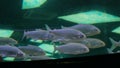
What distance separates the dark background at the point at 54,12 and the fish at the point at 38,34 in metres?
0.03

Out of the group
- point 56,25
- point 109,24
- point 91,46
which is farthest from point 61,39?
point 109,24

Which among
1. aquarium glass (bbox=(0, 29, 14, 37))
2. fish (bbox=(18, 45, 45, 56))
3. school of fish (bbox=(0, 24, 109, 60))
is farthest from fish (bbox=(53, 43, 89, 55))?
aquarium glass (bbox=(0, 29, 14, 37))

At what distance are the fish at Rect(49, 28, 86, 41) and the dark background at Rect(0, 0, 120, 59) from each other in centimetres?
4

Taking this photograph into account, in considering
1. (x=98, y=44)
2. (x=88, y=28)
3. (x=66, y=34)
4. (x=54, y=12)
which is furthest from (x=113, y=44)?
(x=54, y=12)

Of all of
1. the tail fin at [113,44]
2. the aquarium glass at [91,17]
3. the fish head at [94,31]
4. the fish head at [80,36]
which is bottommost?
the tail fin at [113,44]

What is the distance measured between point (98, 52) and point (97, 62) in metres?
0.15

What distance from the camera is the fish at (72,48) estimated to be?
1.93 m

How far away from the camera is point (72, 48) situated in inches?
77.5

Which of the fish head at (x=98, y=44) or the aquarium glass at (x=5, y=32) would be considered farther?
the fish head at (x=98, y=44)

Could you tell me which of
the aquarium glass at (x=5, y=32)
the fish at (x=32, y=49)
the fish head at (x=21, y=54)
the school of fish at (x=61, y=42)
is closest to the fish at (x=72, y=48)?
the school of fish at (x=61, y=42)

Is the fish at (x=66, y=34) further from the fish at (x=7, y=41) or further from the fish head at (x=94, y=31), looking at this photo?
the fish at (x=7, y=41)

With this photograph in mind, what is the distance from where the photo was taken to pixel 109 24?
1.97 metres

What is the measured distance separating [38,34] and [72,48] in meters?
0.28

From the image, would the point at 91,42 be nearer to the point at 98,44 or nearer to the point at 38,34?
the point at 98,44
